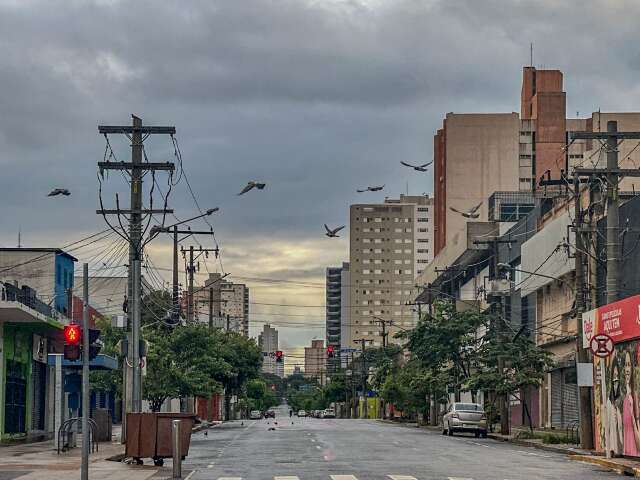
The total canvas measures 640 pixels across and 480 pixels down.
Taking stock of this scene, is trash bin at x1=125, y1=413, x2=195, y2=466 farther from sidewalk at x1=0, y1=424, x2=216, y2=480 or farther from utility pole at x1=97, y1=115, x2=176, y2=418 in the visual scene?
utility pole at x1=97, y1=115, x2=176, y2=418

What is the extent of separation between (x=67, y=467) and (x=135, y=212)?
12603mm

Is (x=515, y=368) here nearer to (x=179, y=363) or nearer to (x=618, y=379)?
(x=179, y=363)

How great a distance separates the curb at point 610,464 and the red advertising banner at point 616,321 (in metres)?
3.27

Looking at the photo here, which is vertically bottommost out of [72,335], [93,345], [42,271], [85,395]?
[85,395]

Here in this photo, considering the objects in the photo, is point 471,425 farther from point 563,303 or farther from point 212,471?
point 212,471

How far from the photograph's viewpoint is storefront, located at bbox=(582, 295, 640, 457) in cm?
3145

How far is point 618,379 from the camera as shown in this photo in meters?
33.6

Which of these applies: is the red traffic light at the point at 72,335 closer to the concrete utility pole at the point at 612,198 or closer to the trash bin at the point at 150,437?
the trash bin at the point at 150,437

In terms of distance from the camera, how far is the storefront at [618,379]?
31453 mm

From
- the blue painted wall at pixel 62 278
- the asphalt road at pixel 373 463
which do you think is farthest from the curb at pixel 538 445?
the blue painted wall at pixel 62 278

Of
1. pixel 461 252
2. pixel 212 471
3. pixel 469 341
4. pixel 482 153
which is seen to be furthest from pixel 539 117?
pixel 212 471

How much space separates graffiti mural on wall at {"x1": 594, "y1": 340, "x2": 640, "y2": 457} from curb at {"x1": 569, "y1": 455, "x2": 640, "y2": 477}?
0.72 m

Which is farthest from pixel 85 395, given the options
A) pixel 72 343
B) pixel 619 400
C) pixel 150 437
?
pixel 619 400

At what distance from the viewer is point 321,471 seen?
27.0 metres
